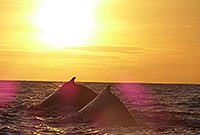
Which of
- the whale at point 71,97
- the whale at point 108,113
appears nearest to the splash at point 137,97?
the whale at point 71,97

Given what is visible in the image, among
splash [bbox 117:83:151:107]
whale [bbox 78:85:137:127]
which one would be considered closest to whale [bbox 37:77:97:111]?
whale [bbox 78:85:137:127]

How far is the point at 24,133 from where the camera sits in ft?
57.1

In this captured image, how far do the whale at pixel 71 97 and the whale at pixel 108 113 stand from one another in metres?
4.09

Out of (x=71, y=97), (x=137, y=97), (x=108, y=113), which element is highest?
(x=137, y=97)

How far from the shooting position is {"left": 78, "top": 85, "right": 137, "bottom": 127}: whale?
1986 centimetres

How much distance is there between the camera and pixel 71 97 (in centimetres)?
2481

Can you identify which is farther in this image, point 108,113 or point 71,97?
point 71,97

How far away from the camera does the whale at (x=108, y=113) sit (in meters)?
19.9

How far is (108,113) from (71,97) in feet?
17.6

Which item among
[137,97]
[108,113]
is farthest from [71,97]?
[137,97]

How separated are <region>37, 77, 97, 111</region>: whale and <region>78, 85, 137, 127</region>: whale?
13.4 ft

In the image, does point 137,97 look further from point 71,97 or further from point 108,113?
point 108,113

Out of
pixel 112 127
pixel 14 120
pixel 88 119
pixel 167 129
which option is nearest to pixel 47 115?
pixel 14 120

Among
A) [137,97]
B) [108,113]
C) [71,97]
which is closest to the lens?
[108,113]
